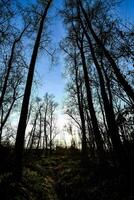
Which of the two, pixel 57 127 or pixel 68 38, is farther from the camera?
pixel 57 127

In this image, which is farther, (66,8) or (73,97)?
(73,97)

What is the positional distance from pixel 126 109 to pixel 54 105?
4024 cm

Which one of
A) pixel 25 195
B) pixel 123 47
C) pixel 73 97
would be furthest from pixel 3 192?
pixel 73 97

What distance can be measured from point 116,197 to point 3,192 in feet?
13.4

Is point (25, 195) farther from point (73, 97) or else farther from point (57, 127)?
point (57, 127)

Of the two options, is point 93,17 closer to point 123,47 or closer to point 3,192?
point 123,47

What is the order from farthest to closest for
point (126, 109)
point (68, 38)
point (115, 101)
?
point (115, 101)
point (68, 38)
point (126, 109)

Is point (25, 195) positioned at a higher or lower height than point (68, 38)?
lower

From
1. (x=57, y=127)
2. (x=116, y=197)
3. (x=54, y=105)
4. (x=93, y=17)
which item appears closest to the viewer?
(x=116, y=197)

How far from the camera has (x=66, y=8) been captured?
1559 centimetres

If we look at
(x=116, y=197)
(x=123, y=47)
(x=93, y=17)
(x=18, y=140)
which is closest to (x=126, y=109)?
(x=123, y=47)

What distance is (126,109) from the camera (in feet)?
31.0

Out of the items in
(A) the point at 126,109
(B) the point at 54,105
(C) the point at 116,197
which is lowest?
(C) the point at 116,197

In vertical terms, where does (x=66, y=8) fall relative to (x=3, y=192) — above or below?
above
